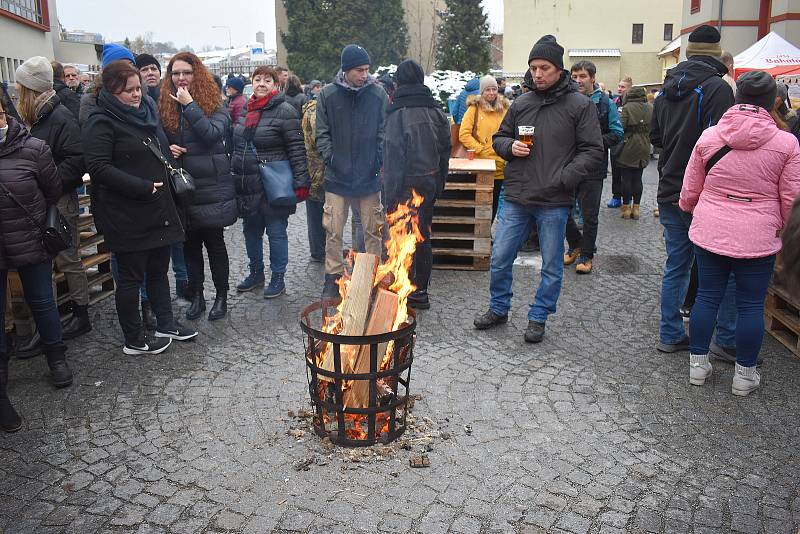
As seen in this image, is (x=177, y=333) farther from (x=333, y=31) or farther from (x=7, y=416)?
(x=333, y=31)

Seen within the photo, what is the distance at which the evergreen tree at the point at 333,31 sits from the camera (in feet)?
142

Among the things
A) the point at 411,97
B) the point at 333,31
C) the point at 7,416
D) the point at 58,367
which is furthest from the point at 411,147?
the point at 333,31

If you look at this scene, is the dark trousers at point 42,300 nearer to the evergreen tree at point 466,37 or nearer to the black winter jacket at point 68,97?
the black winter jacket at point 68,97

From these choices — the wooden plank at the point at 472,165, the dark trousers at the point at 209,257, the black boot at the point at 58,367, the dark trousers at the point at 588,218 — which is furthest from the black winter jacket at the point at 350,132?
the black boot at the point at 58,367

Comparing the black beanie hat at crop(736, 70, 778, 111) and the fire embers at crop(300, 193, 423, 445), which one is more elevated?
the black beanie hat at crop(736, 70, 778, 111)

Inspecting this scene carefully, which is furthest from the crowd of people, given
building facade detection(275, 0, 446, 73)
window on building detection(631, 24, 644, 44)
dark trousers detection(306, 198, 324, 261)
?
building facade detection(275, 0, 446, 73)

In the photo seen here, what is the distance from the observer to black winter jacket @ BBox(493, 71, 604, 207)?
5.17 metres

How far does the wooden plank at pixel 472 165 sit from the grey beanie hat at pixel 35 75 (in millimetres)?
3963

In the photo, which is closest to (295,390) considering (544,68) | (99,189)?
(99,189)

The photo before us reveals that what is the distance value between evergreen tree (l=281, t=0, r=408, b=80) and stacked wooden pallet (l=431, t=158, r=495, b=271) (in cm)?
3723

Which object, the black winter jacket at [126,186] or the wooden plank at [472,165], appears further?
the wooden plank at [472,165]

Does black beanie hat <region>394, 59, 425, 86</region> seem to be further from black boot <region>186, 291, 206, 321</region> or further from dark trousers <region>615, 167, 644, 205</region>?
dark trousers <region>615, 167, 644, 205</region>

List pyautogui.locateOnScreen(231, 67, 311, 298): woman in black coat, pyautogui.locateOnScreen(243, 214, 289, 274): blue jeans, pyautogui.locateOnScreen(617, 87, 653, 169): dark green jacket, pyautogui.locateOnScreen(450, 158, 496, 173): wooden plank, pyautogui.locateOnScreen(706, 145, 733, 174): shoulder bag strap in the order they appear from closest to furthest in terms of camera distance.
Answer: pyautogui.locateOnScreen(706, 145, 733, 174): shoulder bag strap < pyautogui.locateOnScreen(231, 67, 311, 298): woman in black coat < pyautogui.locateOnScreen(243, 214, 289, 274): blue jeans < pyautogui.locateOnScreen(450, 158, 496, 173): wooden plank < pyautogui.locateOnScreen(617, 87, 653, 169): dark green jacket

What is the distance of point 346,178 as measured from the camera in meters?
6.24
